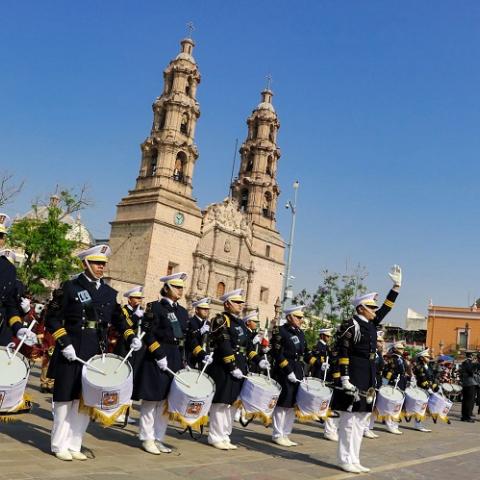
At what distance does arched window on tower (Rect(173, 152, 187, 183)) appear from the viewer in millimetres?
51000

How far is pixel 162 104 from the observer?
170 feet

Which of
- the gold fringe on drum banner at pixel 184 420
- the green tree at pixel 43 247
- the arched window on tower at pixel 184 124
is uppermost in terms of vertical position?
the arched window on tower at pixel 184 124

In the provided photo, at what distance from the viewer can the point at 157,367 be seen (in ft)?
24.2

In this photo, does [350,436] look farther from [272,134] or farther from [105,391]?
[272,134]

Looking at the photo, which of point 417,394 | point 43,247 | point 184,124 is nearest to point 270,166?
point 184,124

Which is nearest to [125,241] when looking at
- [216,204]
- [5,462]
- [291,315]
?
[216,204]

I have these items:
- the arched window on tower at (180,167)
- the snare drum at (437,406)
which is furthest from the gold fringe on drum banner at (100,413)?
the arched window on tower at (180,167)

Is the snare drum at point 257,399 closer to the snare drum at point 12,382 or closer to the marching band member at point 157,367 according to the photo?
the marching band member at point 157,367

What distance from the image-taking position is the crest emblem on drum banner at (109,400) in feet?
20.2

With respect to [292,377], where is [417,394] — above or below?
below

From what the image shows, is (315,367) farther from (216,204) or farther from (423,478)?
(216,204)

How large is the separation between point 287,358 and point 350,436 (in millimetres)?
2041

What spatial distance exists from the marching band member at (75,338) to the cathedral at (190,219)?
127ft

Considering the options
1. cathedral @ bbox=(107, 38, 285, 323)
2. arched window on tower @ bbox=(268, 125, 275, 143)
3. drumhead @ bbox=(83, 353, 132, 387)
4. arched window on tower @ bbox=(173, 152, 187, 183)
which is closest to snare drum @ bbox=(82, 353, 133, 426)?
drumhead @ bbox=(83, 353, 132, 387)
